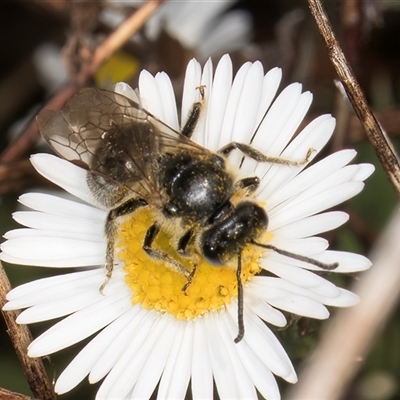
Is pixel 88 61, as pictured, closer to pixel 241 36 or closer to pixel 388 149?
pixel 241 36

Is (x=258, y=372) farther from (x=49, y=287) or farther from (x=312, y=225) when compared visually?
(x=49, y=287)

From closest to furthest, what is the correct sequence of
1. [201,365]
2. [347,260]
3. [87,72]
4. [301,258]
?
1. [347,260]
2. [301,258]
3. [201,365]
4. [87,72]

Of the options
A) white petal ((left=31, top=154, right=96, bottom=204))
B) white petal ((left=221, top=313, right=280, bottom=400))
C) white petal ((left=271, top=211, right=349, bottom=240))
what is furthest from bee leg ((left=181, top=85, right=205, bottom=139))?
white petal ((left=221, top=313, right=280, bottom=400))

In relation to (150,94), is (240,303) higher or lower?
lower

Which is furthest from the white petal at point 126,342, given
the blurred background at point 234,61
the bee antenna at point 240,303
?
the bee antenna at point 240,303

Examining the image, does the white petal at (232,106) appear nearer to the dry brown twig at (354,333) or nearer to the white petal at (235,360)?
the white petal at (235,360)

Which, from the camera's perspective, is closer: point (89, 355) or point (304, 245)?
point (304, 245)

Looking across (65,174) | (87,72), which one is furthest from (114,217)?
(87,72)

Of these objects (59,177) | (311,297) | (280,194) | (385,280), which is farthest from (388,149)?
(59,177)
